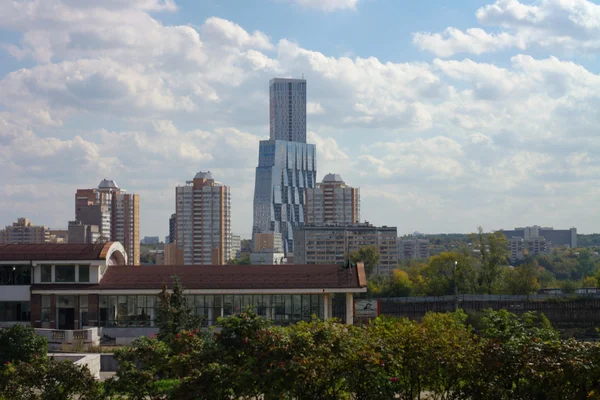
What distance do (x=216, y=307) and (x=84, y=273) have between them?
21.6 feet

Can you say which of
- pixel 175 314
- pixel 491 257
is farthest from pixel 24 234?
pixel 175 314

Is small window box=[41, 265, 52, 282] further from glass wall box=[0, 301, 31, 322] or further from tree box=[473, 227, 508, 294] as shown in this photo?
tree box=[473, 227, 508, 294]

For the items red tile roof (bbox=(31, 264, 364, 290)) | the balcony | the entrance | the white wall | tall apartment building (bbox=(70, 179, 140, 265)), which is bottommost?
the balcony

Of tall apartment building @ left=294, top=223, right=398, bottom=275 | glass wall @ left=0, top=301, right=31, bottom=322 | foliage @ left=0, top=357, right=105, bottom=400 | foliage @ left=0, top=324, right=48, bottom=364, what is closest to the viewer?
foliage @ left=0, top=357, right=105, bottom=400

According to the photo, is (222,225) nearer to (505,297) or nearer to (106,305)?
(505,297)

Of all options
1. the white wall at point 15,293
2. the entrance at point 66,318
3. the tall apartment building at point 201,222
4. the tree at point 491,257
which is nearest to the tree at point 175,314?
the entrance at point 66,318

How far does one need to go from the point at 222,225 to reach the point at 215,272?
12829 cm

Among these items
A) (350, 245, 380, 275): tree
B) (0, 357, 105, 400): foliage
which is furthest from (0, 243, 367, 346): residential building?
(350, 245, 380, 275): tree

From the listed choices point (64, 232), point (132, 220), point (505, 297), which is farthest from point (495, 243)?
point (64, 232)

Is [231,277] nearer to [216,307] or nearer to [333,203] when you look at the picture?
[216,307]

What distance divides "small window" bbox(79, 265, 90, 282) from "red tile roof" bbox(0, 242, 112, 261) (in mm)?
518

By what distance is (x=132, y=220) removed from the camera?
563 feet

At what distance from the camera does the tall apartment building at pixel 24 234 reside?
574 ft

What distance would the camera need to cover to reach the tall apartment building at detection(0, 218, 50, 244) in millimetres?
175000
